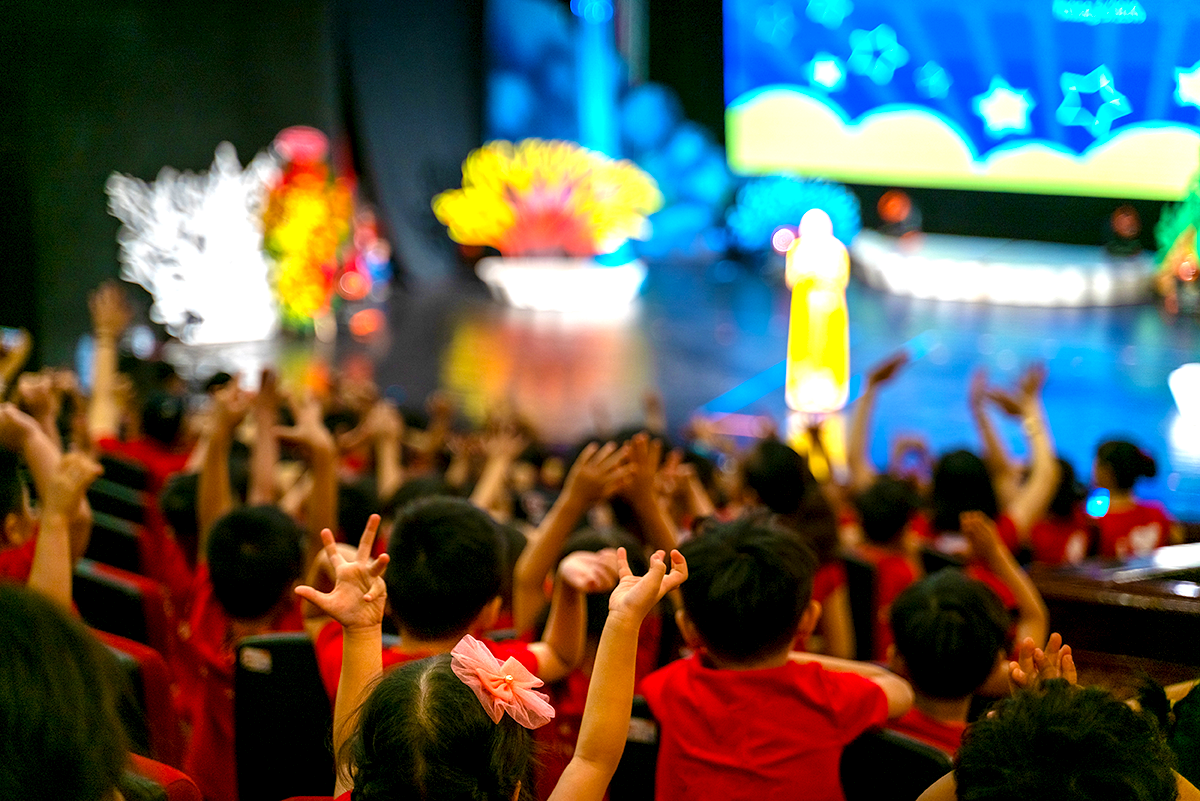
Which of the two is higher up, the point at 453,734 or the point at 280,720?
the point at 453,734

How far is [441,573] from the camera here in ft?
5.16

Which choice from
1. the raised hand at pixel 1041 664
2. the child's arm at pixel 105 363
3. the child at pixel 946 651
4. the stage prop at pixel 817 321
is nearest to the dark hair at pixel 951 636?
the child at pixel 946 651

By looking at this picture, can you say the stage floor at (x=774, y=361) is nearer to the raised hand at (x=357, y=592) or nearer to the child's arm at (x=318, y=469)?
the child's arm at (x=318, y=469)

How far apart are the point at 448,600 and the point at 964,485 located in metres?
1.81

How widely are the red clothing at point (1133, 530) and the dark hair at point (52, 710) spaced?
2702 millimetres

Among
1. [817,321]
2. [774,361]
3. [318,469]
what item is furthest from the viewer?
[774,361]

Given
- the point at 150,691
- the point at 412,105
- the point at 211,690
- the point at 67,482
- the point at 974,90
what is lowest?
the point at 211,690

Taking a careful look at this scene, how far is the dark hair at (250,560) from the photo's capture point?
2.00 m

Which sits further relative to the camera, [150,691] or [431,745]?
[150,691]

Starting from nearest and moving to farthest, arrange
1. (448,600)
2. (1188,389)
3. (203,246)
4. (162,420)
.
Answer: (448,600), (162,420), (1188,389), (203,246)

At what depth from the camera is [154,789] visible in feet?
3.81

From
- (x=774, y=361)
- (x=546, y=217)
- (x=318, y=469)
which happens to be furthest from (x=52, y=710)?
(x=546, y=217)

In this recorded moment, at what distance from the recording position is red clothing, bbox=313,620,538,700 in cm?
148

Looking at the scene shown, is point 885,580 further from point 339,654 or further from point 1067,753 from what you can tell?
point 1067,753
